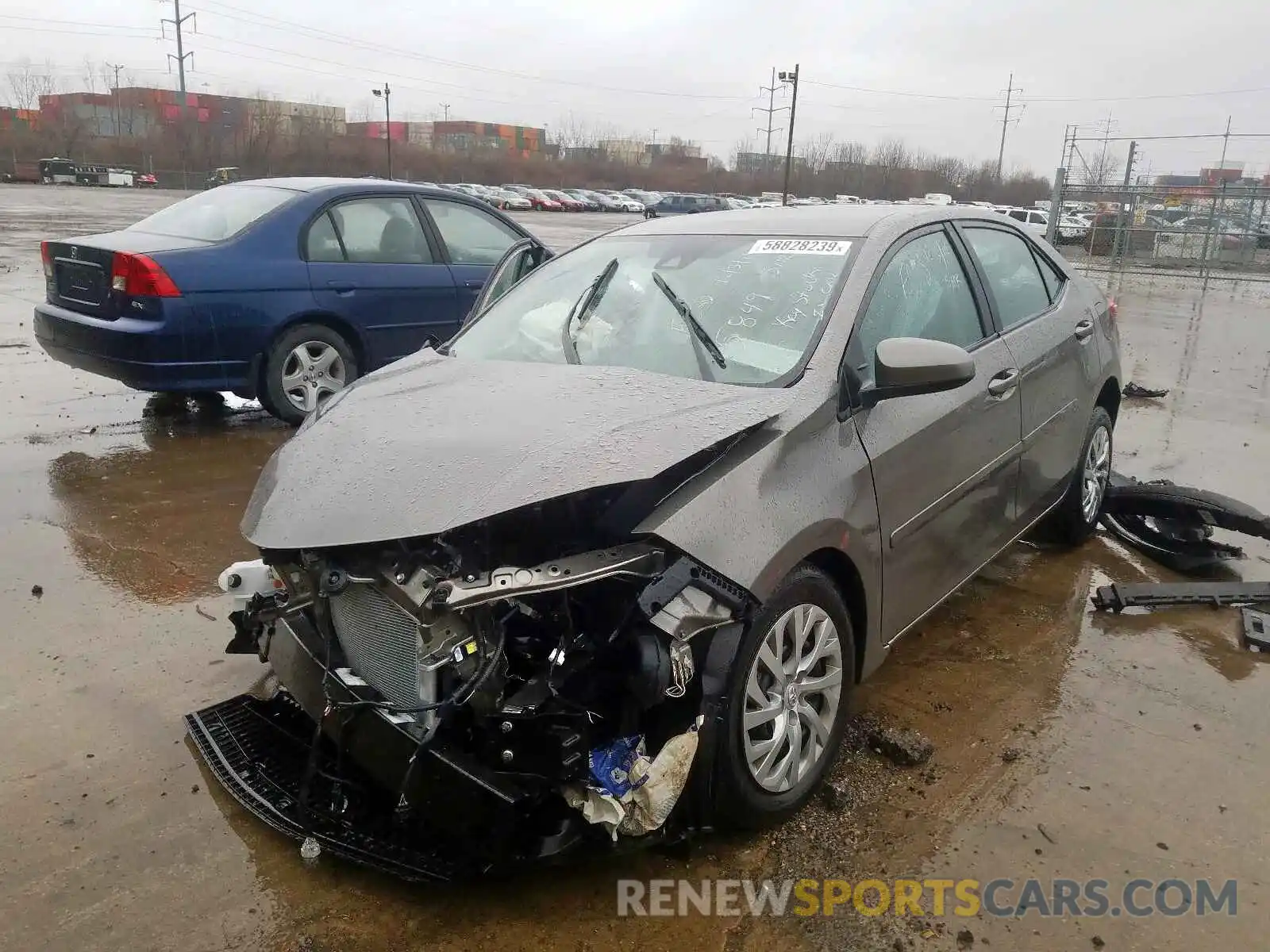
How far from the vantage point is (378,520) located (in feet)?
7.46

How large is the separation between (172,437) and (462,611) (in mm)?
4811

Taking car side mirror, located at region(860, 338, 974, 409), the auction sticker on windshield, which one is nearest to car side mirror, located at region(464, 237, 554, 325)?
the auction sticker on windshield

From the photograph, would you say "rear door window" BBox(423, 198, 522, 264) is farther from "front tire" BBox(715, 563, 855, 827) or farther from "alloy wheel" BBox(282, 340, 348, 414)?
"front tire" BBox(715, 563, 855, 827)

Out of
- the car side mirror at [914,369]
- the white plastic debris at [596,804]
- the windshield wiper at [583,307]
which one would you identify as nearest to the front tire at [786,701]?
the white plastic debris at [596,804]

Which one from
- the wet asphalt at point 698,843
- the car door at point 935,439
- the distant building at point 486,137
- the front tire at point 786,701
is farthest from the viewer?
the distant building at point 486,137

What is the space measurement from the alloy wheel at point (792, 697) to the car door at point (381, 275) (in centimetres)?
427

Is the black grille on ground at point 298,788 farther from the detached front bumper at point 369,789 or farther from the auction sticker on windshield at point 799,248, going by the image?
the auction sticker on windshield at point 799,248

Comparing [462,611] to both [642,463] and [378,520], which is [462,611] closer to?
[378,520]

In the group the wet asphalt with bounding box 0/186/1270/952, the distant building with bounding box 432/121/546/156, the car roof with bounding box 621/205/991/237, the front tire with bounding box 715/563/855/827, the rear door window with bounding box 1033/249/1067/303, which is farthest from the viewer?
the distant building with bounding box 432/121/546/156

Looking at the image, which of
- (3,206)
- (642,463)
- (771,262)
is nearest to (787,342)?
(771,262)

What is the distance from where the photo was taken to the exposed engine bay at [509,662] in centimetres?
219

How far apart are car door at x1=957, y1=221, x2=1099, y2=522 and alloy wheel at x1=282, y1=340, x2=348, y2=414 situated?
4233mm

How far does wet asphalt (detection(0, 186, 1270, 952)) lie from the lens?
2.30m

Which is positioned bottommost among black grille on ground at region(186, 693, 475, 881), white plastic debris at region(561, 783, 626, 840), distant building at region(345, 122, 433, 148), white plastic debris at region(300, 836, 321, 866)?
white plastic debris at region(300, 836, 321, 866)
